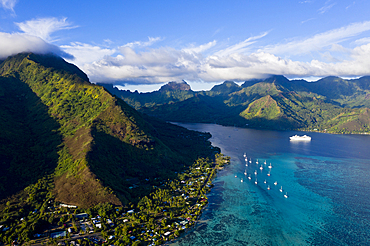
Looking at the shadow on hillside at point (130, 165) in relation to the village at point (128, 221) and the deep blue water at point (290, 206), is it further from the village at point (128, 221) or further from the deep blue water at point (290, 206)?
the deep blue water at point (290, 206)

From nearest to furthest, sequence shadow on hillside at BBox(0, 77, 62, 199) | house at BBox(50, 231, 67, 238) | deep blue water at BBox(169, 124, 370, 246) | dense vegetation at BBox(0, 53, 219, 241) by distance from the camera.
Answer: house at BBox(50, 231, 67, 238) < deep blue water at BBox(169, 124, 370, 246) < dense vegetation at BBox(0, 53, 219, 241) < shadow on hillside at BBox(0, 77, 62, 199)

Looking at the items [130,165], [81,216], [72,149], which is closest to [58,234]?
[81,216]

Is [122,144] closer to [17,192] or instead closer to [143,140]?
[143,140]

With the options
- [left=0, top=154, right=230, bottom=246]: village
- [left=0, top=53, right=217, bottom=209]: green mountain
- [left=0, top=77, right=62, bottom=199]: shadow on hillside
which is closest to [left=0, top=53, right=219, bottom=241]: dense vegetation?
[left=0, top=77, right=62, bottom=199]: shadow on hillside

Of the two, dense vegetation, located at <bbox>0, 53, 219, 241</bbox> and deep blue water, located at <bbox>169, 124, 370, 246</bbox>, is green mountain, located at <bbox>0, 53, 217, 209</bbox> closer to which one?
dense vegetation, located at <bbox>0, 53, 219, 241</bbox>

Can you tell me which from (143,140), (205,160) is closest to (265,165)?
(205,160)
